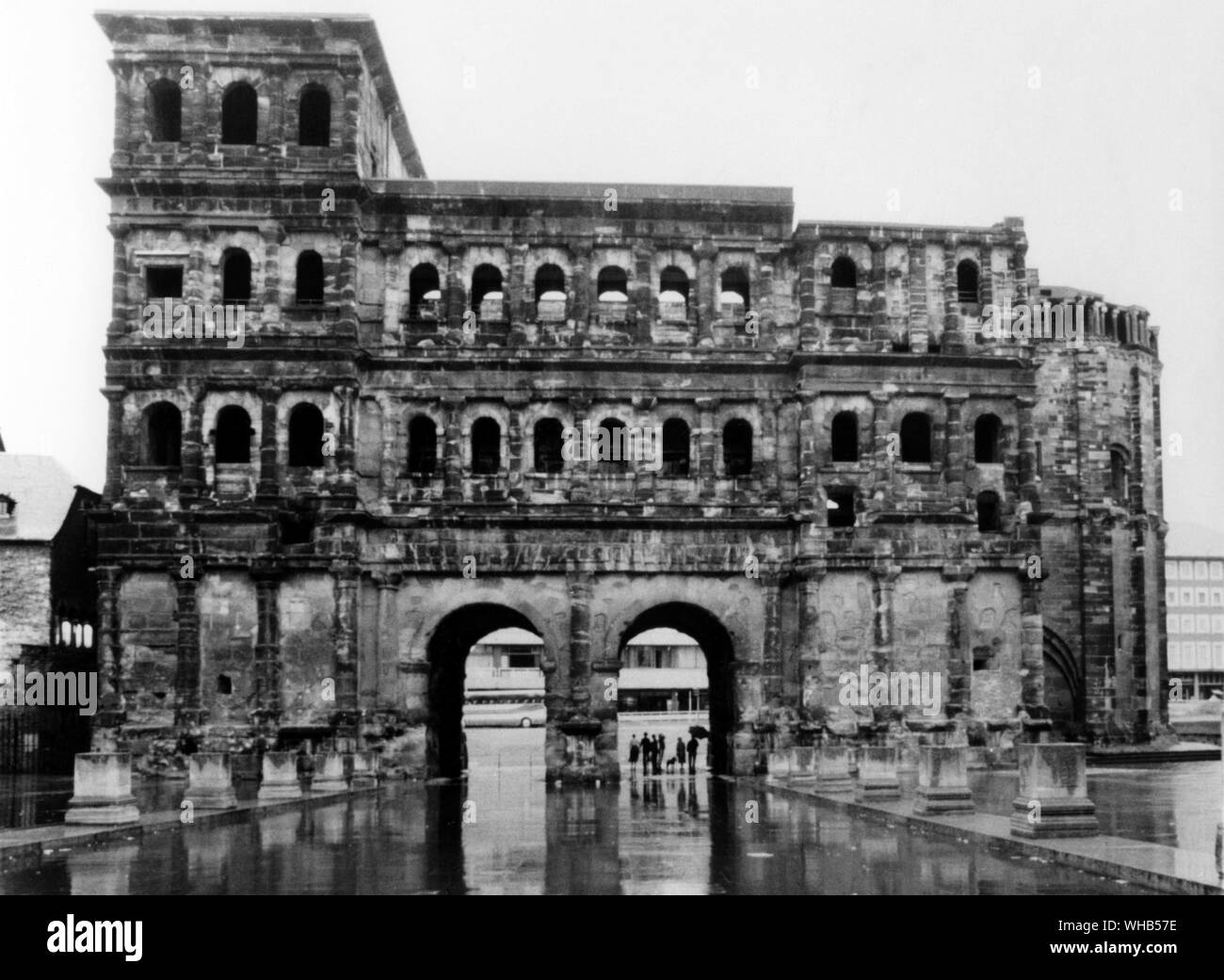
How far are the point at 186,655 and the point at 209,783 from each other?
9.59 meters

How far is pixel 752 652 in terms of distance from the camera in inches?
1586

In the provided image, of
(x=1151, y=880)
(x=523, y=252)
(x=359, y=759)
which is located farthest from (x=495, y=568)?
(x=1151, y=880)

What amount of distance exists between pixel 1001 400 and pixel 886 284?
448 cm

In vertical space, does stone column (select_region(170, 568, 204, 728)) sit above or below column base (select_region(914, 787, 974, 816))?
above

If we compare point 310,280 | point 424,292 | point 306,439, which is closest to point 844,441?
point 424,292

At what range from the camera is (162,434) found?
133ft

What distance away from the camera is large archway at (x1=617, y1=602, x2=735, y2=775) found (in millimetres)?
40781

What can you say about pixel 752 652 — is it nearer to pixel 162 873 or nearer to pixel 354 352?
pixel 354 352

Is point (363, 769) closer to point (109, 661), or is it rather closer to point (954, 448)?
point (109, 661)

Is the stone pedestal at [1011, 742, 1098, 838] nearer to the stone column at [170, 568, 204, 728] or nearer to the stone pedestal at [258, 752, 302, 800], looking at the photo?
the stone pedestal at [258, 752, 302, 800]

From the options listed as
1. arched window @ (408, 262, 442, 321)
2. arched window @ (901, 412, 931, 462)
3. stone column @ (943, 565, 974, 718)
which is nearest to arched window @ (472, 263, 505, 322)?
arched window @ (408, 262, 442, 321)

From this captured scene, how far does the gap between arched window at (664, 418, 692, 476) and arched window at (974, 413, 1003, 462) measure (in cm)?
803
